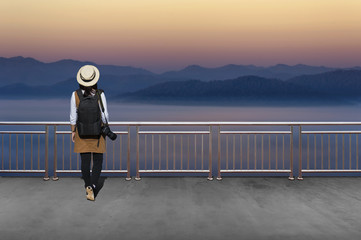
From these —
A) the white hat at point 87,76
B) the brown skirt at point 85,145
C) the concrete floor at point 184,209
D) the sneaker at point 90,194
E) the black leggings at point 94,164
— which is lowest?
the concrete floor at point 184,209

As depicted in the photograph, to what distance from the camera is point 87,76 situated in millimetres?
4980

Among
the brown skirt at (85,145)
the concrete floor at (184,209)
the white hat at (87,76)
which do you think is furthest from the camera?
the brown skirt at (85,145)

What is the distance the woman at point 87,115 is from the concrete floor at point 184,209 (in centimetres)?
72

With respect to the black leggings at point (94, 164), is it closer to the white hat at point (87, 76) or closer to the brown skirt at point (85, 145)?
the brown skirt at point (85, 145)

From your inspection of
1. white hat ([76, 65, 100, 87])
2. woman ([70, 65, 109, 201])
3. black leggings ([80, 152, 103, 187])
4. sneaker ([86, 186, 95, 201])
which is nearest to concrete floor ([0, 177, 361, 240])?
sneaker ([86, 186, 95, 201])

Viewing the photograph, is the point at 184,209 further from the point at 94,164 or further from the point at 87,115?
the point at 87,115

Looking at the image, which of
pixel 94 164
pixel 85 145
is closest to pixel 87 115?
pixel 85 145

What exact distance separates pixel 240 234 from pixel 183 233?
655mm

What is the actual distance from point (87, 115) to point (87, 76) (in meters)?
0.57

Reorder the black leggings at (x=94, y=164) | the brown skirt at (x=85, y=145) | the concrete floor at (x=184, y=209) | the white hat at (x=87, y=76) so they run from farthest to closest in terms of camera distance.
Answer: the black leggings at (x=94, y=164), the brown skirt at (x=85, y=145), the white hat at (x=87, y=76), the concrete floor at (x=184, y=209)

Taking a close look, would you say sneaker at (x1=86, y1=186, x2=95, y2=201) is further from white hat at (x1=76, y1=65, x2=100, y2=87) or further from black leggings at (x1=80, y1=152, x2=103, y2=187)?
white hat at (x1=76, y1=65, x2=100, y2=87)

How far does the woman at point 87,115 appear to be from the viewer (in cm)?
502

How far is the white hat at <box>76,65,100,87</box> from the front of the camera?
498cm

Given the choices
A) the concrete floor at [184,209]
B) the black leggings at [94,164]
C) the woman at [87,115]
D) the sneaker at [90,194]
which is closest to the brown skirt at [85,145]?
the woman at [87,115]
